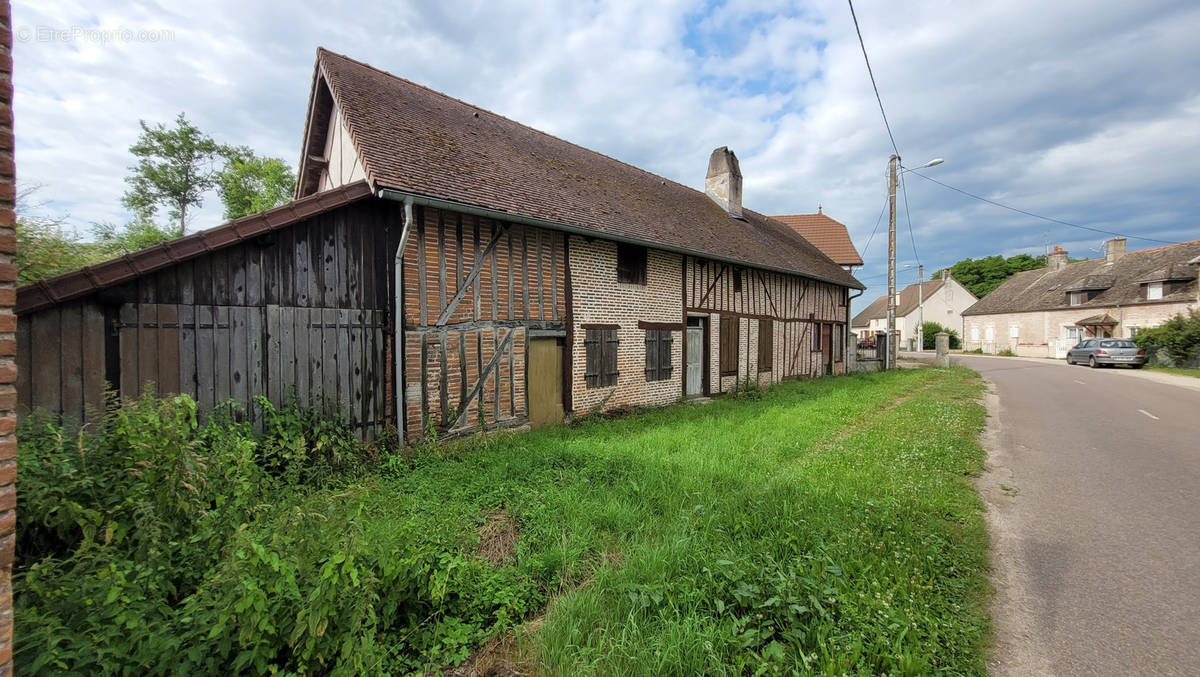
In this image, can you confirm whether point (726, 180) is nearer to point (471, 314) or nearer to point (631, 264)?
point (631, 264)

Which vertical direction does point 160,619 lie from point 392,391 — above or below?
below

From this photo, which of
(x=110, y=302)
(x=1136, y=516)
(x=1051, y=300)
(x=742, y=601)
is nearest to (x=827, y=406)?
(x=1136, y=516)

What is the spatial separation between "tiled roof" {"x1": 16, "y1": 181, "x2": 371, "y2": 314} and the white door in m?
7.80

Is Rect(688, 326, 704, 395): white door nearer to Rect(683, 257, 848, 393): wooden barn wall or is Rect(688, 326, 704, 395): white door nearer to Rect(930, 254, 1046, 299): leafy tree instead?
Rect(683, 257, 848, 393): wooden barn wall

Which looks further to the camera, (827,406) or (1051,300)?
(1051,300)

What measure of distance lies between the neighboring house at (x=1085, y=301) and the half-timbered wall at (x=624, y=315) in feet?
87.2

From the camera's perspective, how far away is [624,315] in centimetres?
940

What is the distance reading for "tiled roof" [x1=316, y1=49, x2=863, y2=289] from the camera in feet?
22.2

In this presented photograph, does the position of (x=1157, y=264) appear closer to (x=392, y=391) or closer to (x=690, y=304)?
(x=690, y=304)

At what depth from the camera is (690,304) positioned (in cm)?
1102

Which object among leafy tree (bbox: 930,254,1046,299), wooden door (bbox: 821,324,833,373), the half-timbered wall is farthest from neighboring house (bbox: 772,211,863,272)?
leafy tree (bbox: 930,254,1046,299)

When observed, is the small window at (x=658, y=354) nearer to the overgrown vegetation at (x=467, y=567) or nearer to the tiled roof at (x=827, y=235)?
the overgrown vegetation at (x=467, y=567)

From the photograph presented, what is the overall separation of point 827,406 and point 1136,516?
5400mm

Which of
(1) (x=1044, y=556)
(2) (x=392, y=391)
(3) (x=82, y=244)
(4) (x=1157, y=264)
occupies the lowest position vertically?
(1) (x=1044, y=556)
